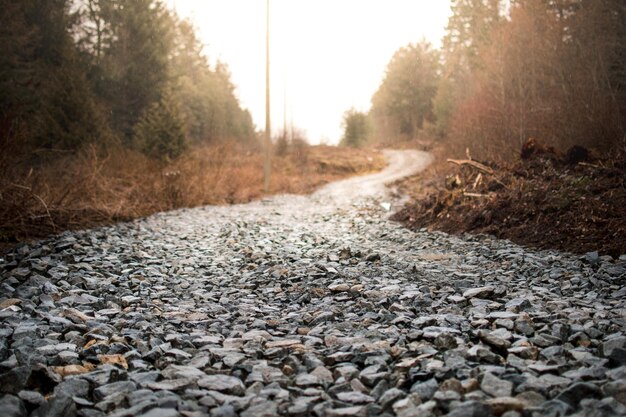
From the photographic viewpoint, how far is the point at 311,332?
2.92m

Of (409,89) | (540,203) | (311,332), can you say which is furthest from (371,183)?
(409,89)

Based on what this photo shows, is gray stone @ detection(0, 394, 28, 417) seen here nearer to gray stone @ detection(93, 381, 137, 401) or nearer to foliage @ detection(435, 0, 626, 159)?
gray stone @ detection(93, 381, 137, 401)

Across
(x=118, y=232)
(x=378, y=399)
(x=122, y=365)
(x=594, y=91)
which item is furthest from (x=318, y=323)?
(x=594, y=91)

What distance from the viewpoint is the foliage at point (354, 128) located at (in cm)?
3828

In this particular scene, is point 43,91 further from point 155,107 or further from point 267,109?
point 267,109

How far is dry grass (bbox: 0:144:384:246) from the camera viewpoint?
6.43m

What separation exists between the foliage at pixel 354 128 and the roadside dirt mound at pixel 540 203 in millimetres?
28156

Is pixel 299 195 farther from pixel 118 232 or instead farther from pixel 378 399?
pixel 378 399

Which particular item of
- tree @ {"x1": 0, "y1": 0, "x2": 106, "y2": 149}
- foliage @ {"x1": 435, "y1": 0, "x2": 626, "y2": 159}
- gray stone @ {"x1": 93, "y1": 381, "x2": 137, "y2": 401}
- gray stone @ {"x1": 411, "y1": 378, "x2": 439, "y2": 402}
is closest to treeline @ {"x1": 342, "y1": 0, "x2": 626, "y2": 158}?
foliage @ {"x1": 435, "y1": 0, "x2": 626, "y2": 159}

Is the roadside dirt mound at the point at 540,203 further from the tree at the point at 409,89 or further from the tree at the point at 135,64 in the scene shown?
the tree at the point at 409,89

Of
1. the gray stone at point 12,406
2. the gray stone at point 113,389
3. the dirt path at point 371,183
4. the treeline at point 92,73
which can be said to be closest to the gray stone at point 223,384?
the gray stone at point 113,389

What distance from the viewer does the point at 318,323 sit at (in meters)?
3.13

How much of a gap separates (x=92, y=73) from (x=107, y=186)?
12.6 metres

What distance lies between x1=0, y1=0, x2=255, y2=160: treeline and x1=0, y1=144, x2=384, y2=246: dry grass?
1.27m
